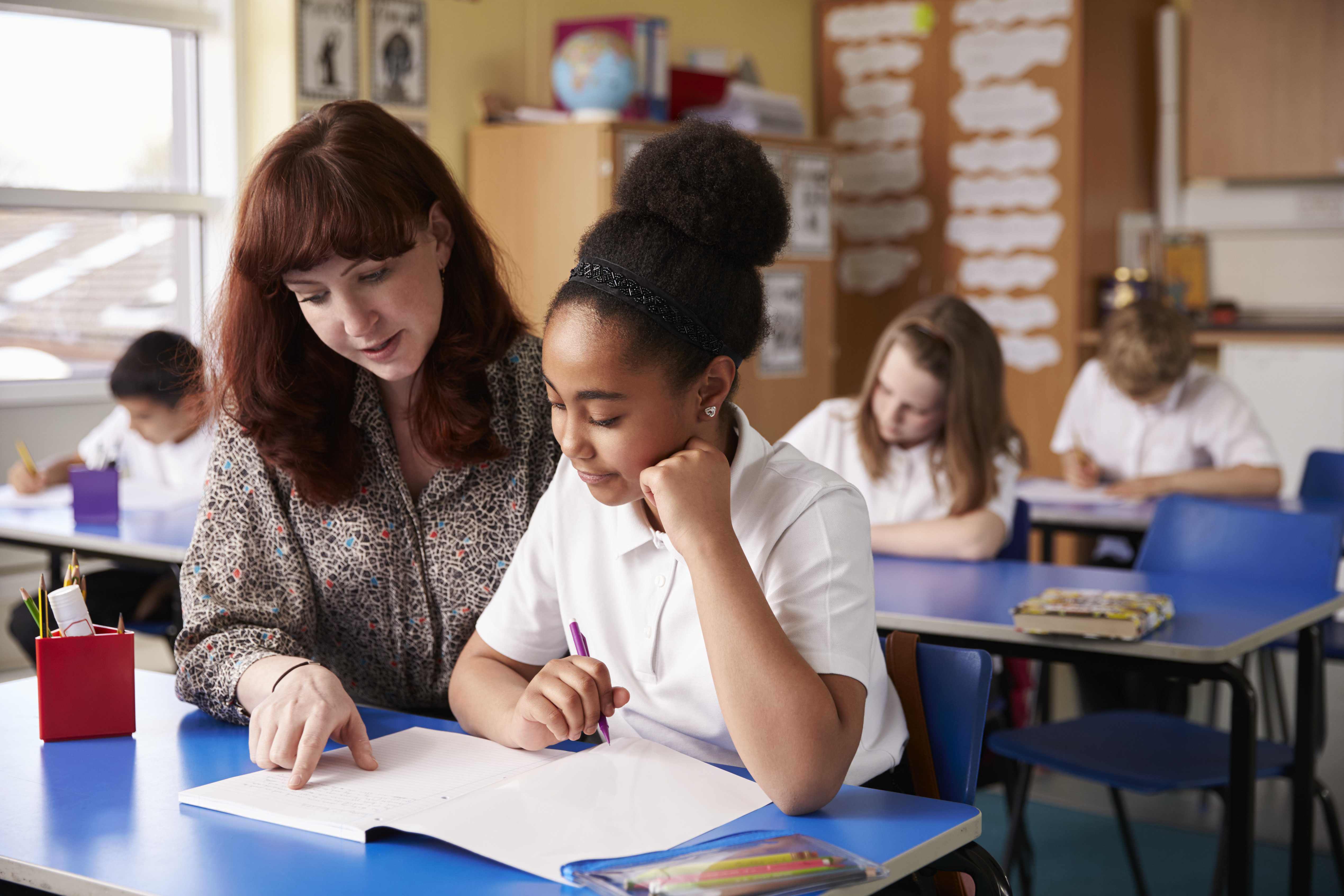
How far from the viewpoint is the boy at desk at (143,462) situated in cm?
325

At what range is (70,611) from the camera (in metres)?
1.35

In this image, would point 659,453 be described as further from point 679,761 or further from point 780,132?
point 780,132

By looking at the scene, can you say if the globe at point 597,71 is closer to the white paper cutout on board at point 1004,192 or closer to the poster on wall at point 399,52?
Answer: the poster on wall at point 399,52

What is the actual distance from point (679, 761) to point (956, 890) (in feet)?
0.95

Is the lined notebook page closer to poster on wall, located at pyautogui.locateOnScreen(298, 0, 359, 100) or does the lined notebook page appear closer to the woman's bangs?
the woman's bangs

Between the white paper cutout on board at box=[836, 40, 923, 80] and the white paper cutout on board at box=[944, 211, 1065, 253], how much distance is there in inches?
28.8

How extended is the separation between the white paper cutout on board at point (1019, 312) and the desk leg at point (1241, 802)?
152 inches

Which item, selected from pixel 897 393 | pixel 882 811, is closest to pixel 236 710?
pixel 882 811

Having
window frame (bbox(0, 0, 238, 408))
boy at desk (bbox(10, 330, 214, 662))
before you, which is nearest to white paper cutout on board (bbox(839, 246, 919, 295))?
window frame (bbox(0, 0, 238, 408))

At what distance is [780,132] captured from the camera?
5312 millimetres

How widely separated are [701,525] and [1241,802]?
1.23 m

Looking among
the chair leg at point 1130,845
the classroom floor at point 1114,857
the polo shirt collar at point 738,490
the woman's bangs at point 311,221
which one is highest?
Result: the woman's bangs at point 311,221

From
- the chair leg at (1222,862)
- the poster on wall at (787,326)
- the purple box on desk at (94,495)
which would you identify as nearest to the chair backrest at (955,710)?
the chair leg at (1222,862)

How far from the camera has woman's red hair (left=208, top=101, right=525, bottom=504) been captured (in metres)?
1.40
